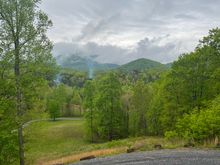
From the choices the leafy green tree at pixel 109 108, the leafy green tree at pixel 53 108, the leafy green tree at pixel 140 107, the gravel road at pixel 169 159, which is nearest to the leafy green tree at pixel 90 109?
the leafy green tree at pixel 109 108

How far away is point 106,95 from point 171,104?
19070 mm

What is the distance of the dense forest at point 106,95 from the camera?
781 inches

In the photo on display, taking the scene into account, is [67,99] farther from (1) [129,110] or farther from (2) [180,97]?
(2) [180,97]

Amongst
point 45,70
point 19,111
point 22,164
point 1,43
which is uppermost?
point 1,43

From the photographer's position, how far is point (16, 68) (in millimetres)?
19953

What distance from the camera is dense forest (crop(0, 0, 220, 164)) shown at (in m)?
19.8

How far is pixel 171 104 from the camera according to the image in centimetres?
4212

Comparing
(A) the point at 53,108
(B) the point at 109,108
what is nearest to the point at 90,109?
(B) the point at 109,108

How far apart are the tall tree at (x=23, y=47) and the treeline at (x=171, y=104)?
12.0 meters

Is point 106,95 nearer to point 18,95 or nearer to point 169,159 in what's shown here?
point 18,95

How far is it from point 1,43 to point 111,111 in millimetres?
43313

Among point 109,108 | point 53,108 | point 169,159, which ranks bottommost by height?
point 53,108

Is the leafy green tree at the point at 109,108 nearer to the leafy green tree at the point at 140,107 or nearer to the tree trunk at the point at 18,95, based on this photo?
the leafy green tree at the point at 140,107

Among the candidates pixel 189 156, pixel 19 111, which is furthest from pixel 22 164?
pixel 189 156
